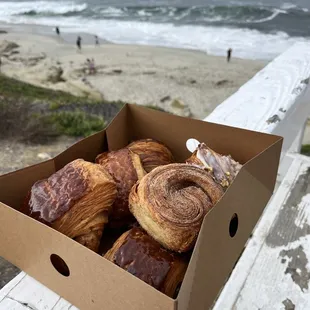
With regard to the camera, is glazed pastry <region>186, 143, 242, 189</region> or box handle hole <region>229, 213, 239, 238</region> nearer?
box handle hole <region>229, 213, 239, 238</region>

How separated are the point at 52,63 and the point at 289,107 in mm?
15217

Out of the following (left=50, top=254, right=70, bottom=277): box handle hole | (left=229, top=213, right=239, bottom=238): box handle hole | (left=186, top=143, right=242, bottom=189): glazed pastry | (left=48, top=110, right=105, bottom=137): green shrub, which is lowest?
(left=48, top=110, right=105, bottom=137): green shrub

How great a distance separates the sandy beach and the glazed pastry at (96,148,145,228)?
1019cm

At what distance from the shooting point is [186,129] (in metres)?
1.27

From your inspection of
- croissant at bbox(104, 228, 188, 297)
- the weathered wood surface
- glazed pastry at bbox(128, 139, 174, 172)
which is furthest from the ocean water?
croissant at bbox(104, 228, 188, 297)

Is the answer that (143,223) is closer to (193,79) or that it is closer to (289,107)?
(289,107)

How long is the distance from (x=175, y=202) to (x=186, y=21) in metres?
25.2

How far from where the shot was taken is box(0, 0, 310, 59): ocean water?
19.1 m

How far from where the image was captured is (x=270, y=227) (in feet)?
4.15

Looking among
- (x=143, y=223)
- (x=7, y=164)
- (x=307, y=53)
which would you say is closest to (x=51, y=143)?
(x=7, y=164)

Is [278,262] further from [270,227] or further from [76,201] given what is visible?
[76,201]

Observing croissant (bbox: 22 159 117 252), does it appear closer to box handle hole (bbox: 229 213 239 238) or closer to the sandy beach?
box handle hole (bbox: 229 213 239 238)

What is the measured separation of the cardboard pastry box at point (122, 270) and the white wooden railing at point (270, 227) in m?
0.06

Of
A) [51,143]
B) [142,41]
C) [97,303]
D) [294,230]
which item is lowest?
[142,41]
